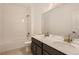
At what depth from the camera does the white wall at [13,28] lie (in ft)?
7.14

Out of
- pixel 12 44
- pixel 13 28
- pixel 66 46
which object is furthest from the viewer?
pixel 12 44

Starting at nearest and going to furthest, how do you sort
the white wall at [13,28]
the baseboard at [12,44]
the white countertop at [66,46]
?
1. the white countertop at [66,46]
2. the white wall at [13,28]
3. the baseboard at [12,44]

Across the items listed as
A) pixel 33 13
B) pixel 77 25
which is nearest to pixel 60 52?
pixel 77 25

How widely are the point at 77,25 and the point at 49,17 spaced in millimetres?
1066

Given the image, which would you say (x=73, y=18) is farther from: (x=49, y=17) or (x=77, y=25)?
(x=49, y=17)

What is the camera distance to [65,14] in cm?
223

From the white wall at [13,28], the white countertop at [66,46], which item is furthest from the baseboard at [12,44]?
the white countertop at [66,46]

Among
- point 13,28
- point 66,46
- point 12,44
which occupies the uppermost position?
point 13,28

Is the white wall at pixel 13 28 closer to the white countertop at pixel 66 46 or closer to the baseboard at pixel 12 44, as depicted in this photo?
the baseboard at pixel 12 44

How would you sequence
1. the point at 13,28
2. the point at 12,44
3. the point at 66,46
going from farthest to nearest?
the point at 12,44 < the point at 13,28 < the point at 66,46

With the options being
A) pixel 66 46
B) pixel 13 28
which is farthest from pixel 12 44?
pixel 66 46

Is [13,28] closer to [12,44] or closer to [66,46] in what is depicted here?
[12,44]

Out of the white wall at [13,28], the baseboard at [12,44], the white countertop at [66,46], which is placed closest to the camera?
the white countertop at [66,46]

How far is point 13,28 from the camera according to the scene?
226 centimetres
